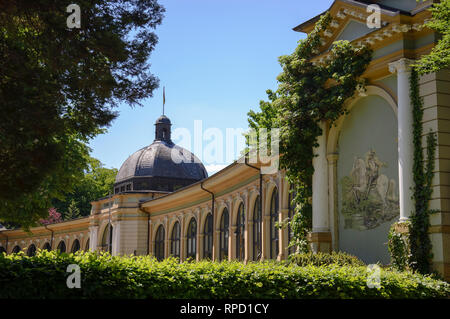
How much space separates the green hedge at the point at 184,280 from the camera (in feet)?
32.6

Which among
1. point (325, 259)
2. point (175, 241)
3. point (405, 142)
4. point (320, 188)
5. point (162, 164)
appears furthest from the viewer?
point (162, 164)

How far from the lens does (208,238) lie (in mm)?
37438

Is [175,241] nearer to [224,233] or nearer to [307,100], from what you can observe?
[224,233]

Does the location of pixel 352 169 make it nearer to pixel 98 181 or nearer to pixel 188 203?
pixel 188 203

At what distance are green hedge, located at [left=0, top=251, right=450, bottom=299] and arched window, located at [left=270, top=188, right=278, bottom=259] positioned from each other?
12.4m

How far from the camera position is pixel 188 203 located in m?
40.4

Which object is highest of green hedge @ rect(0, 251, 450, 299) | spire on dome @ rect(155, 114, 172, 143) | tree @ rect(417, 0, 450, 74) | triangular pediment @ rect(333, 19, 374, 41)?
spire on dome @ rect(155, 114, 172, 143)

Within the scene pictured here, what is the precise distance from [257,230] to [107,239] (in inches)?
1053

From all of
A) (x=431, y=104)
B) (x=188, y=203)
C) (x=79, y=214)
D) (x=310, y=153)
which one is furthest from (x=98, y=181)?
(x=431, y=104)

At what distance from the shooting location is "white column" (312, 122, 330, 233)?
739 inches

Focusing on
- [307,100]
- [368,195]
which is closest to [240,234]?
[307,100]

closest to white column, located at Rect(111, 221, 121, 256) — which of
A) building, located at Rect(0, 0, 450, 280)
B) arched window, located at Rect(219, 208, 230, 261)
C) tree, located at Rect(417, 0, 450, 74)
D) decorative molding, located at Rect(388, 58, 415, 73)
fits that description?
arched window, located at Rect(219, 208, 230, 261)

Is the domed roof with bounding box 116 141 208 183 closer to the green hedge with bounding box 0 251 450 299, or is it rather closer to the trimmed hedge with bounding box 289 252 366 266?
the trimmed hedge with bounding box 289 252 366 266

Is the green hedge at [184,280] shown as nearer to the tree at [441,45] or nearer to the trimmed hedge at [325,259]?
the trimmed hedge at [325,259]
